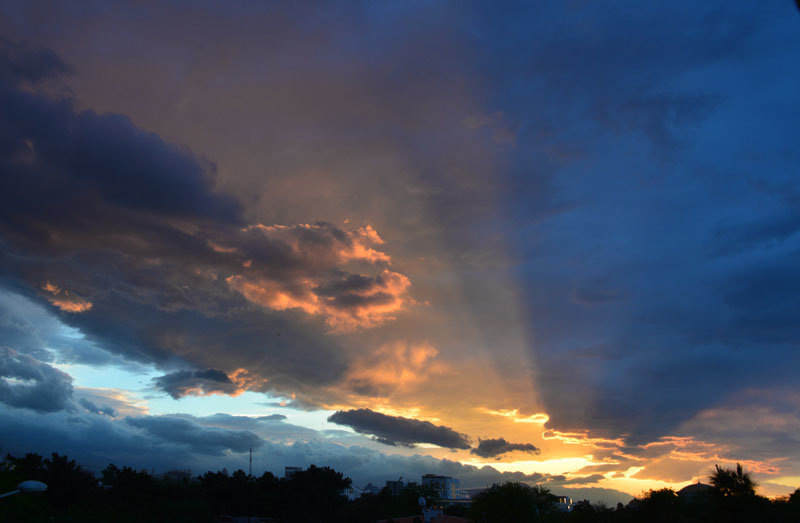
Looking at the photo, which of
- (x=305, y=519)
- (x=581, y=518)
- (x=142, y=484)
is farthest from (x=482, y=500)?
(x=142, y=484)

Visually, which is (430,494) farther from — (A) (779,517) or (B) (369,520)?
(A) (779,517)

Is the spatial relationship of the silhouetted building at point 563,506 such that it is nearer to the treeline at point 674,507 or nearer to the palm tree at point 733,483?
the treeline at point 674,507

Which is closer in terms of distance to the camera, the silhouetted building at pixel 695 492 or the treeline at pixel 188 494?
the silhouetted building at pixel 695 492

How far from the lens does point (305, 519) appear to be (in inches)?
3494

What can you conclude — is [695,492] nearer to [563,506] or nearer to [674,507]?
[674,507]

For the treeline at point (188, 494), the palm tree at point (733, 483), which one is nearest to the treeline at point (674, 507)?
the palm tree at point (733, 483)

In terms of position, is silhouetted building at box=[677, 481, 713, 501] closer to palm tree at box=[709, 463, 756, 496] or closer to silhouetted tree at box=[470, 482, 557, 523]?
palm tree at box=[709, 463, 756, 496]

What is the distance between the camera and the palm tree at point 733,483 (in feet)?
151

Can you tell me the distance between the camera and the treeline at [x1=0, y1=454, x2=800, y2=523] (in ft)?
153

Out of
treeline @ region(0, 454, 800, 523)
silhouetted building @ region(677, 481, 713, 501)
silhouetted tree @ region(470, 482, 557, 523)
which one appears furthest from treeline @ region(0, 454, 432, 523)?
silhouetted building @ region(677, 481, 713, 501)

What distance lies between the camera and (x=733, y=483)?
46438mm

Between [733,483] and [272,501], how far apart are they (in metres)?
68.3

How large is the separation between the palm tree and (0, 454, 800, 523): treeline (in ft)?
0.23

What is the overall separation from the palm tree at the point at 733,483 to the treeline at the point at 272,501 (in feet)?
0.23
